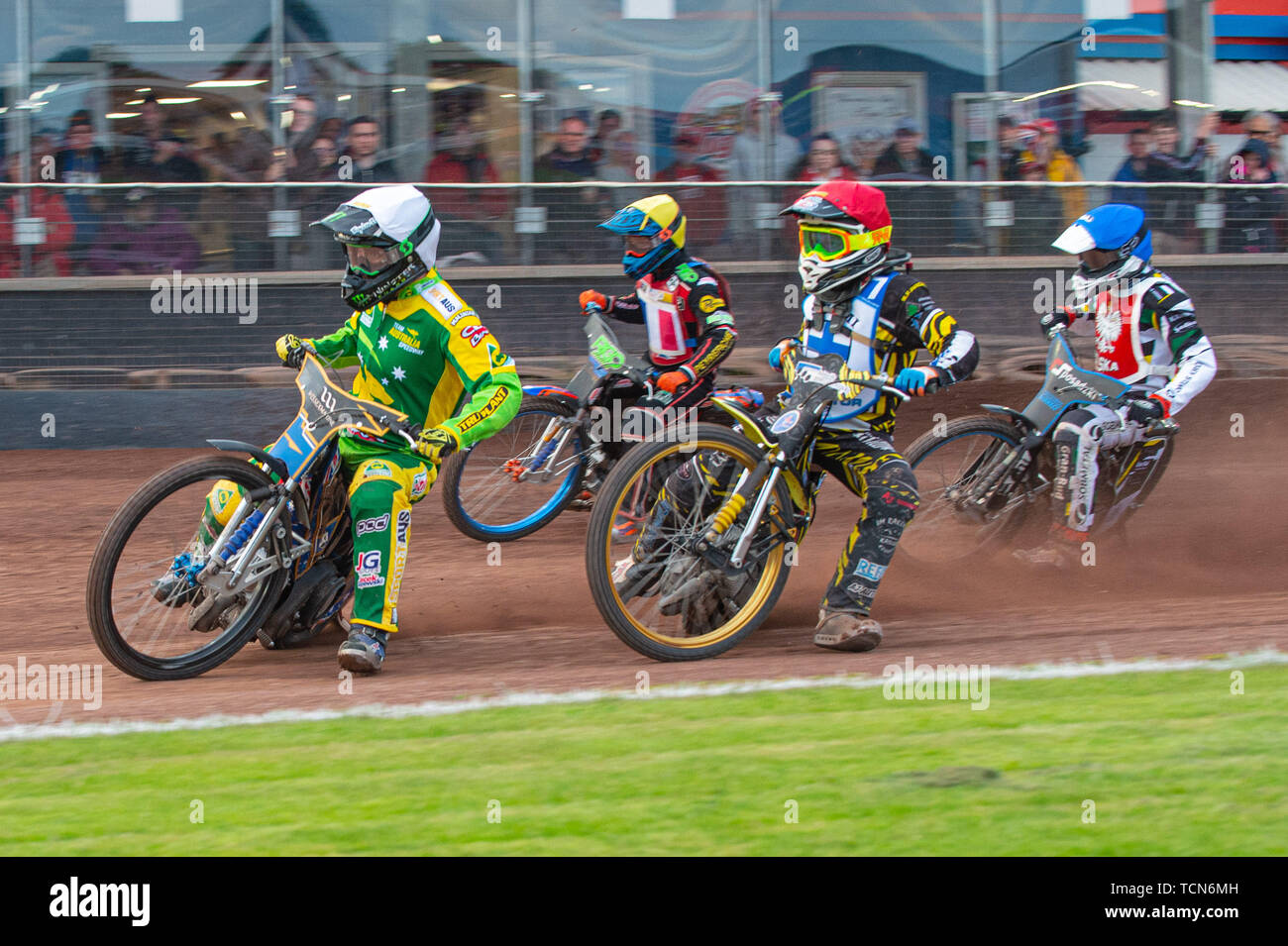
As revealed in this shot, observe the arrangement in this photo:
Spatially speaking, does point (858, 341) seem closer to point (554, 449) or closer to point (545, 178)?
point (554, 449)

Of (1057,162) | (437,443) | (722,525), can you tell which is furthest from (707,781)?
(1057,162)

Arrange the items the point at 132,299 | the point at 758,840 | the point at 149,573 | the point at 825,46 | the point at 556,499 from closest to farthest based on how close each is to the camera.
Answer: the point at 758,840 → the point at 149,573 → the point at 556,499 → the point at 132,299 → the point at 825,46

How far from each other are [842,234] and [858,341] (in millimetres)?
465

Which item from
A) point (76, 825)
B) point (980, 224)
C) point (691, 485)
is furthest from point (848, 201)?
point (980, 224)

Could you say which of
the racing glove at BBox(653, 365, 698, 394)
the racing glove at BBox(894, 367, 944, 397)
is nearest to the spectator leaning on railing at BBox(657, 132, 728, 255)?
the racing glove at BBox(653, 365, 698, 394)

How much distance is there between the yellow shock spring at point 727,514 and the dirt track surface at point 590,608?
542mm

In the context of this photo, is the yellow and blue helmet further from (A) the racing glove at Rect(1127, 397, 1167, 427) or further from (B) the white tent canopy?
(B) the white tent canopy

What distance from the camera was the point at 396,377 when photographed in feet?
19.5

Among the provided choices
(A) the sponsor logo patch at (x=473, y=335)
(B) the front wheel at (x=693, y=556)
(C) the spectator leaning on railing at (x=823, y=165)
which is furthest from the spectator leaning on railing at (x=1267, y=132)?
(A) the sponsor logo patch at (x=473, y=335)

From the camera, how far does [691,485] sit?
5773mm

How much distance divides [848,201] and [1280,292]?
7671mm

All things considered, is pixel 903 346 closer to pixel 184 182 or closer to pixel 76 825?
pixel 76 825

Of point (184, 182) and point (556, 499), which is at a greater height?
point (184, 182)

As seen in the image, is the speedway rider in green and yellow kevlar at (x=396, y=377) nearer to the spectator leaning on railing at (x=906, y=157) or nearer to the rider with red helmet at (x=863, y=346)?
the rider with red helmet at (x=863, y=346)
